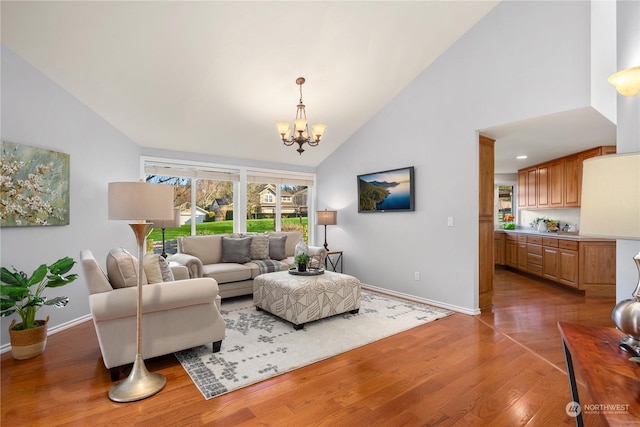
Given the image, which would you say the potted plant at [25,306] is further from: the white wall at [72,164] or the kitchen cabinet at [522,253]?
the kitchen cabinet at [522,253]

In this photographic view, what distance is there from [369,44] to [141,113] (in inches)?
115

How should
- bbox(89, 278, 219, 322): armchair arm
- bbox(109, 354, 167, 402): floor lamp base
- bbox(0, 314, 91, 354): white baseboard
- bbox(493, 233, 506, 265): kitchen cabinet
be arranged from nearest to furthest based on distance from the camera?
bbox(109, 354, 167, 402): floor lamp base → bbox(89, 278, 219, 322): armchair arm → bbox(0, 314, 91, 354): white baseboard → bbox(493, 233, 506, 265): kitchen cabinet

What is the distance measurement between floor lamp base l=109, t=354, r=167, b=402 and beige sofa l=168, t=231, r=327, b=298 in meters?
1.82

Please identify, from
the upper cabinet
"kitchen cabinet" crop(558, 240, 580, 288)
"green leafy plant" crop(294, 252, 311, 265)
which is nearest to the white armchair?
"green leafy plant" crop(294, 252, 311, 265)

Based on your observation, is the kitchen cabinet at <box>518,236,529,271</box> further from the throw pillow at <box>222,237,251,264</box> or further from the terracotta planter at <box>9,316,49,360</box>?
the terracotta planter at <box>9,316,49,360</box>

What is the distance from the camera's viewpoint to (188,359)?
262cm

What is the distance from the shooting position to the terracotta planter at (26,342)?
2621 mm

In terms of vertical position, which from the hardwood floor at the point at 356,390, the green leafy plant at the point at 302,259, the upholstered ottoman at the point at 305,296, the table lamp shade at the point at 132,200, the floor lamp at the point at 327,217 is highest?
the table lamp shade at the point at 132,200

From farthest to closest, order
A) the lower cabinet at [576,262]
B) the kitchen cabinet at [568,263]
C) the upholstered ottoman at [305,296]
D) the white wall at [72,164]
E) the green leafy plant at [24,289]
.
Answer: the kitchen cabinet at [568,263] → the lower cabinet at [576,262] → the upholstered ottoman at [305,296] → the white wall at [72,164] → the green leafy plant at [24,289]

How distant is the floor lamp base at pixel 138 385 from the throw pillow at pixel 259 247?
8.91 ft

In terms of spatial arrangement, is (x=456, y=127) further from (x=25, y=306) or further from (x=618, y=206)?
(x=25, y=306)

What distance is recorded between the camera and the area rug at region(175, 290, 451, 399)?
2383 millimetres

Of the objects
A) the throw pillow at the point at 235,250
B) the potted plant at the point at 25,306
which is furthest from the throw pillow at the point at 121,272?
the throw pillow at the point at 235,250

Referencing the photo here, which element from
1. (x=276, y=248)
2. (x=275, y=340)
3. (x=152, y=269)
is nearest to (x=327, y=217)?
(x=276, y=248)
